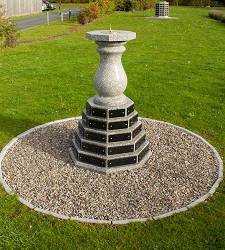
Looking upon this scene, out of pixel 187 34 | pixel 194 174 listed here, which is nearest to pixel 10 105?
pixel 194 174

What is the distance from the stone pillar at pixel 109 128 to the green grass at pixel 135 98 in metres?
2.12

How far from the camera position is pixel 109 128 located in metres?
8.70

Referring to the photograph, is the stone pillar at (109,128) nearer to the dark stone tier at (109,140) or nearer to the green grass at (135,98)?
the dark stone tier at (109,140)

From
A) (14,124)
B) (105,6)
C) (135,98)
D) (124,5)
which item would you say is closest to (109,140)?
(14,124)

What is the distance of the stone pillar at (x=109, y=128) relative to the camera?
8492 millimetres

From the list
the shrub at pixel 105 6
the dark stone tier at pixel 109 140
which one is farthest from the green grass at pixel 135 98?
the shrub at pixel 105 6

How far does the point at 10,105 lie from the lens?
43.4ft

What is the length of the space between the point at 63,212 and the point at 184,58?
16.3m

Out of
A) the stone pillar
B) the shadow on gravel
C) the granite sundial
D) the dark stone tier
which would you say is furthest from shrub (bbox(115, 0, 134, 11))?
the dark stone tier

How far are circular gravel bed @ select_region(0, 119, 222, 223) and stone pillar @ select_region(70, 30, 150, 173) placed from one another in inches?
11.7

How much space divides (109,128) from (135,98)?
5.51m

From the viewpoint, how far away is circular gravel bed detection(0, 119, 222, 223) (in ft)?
24.2

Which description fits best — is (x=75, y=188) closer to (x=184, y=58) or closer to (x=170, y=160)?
(x=170, y=160)

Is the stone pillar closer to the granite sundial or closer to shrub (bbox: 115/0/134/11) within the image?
the granite sundial
